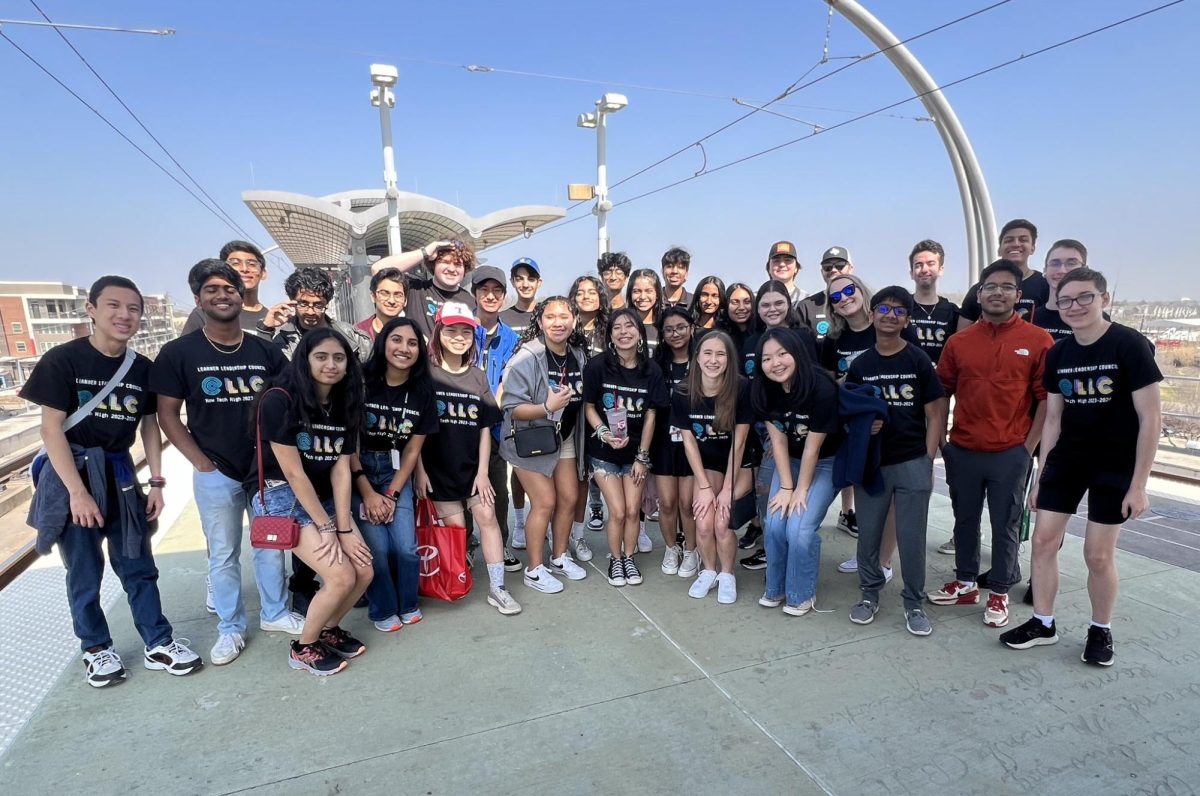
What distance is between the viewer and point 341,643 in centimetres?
318

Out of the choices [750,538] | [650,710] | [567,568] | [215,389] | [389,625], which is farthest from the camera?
[750,538]

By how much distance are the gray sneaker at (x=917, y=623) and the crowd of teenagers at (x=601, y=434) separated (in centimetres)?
1

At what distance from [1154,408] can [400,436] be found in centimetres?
358

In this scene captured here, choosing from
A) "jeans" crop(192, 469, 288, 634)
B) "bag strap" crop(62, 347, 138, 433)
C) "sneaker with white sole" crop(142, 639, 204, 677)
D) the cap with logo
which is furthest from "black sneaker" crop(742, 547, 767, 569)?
"bag strap" crop(62, 347, 138, 433)

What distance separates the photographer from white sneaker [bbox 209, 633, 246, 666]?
10.2 ft

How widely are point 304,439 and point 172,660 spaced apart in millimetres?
1270

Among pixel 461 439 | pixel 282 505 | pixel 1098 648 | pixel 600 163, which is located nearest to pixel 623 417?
pixel 461 439

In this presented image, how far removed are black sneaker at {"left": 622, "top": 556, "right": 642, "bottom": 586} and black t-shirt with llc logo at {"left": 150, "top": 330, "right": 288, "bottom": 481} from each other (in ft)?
7.38

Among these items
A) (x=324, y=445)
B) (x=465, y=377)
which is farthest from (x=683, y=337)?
(x=324, y=445)

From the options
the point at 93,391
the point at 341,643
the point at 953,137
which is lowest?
the point at 341,643

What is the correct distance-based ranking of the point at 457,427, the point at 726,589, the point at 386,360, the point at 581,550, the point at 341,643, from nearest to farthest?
the point at 341,643 < the point at 386,360 < the point at 457,427 < the point at 726,589 < the point at 581,550

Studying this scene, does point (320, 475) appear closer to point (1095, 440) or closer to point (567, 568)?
point (567, 568)

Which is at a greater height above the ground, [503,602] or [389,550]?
[389,550]

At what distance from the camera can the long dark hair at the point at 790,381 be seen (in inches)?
133
